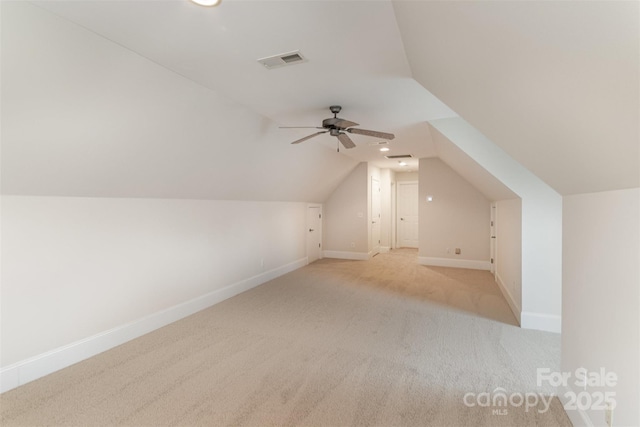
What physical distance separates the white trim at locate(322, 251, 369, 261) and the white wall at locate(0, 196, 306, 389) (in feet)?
11.6

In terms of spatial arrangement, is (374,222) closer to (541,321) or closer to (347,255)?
(347,255)

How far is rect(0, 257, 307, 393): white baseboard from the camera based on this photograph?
2.34 m

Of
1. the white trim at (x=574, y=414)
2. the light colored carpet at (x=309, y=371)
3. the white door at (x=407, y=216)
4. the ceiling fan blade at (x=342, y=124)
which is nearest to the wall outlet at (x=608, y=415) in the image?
the white trim at (x=574, y=414)

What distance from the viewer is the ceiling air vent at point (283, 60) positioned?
2283 mm

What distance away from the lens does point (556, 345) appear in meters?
2.97

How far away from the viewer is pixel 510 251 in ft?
13.4

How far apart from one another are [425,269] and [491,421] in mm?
4642

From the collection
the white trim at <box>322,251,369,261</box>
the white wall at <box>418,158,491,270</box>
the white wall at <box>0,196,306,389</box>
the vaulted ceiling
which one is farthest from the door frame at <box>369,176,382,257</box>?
the vaulted ceiling

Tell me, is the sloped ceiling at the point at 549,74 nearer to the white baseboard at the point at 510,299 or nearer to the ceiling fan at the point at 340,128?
the ceiling fan at the point at 340,128

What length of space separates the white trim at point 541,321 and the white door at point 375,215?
15.2 feet

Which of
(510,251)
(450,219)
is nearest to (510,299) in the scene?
(510,251)

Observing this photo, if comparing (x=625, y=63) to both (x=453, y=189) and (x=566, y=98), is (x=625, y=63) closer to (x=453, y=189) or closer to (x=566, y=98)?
(x=566, y=98)

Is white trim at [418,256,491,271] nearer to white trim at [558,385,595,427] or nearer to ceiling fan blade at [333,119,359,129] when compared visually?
white trim at [558,385,595,427]

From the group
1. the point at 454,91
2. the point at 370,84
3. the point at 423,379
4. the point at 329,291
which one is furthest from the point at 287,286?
the point at 454,91
